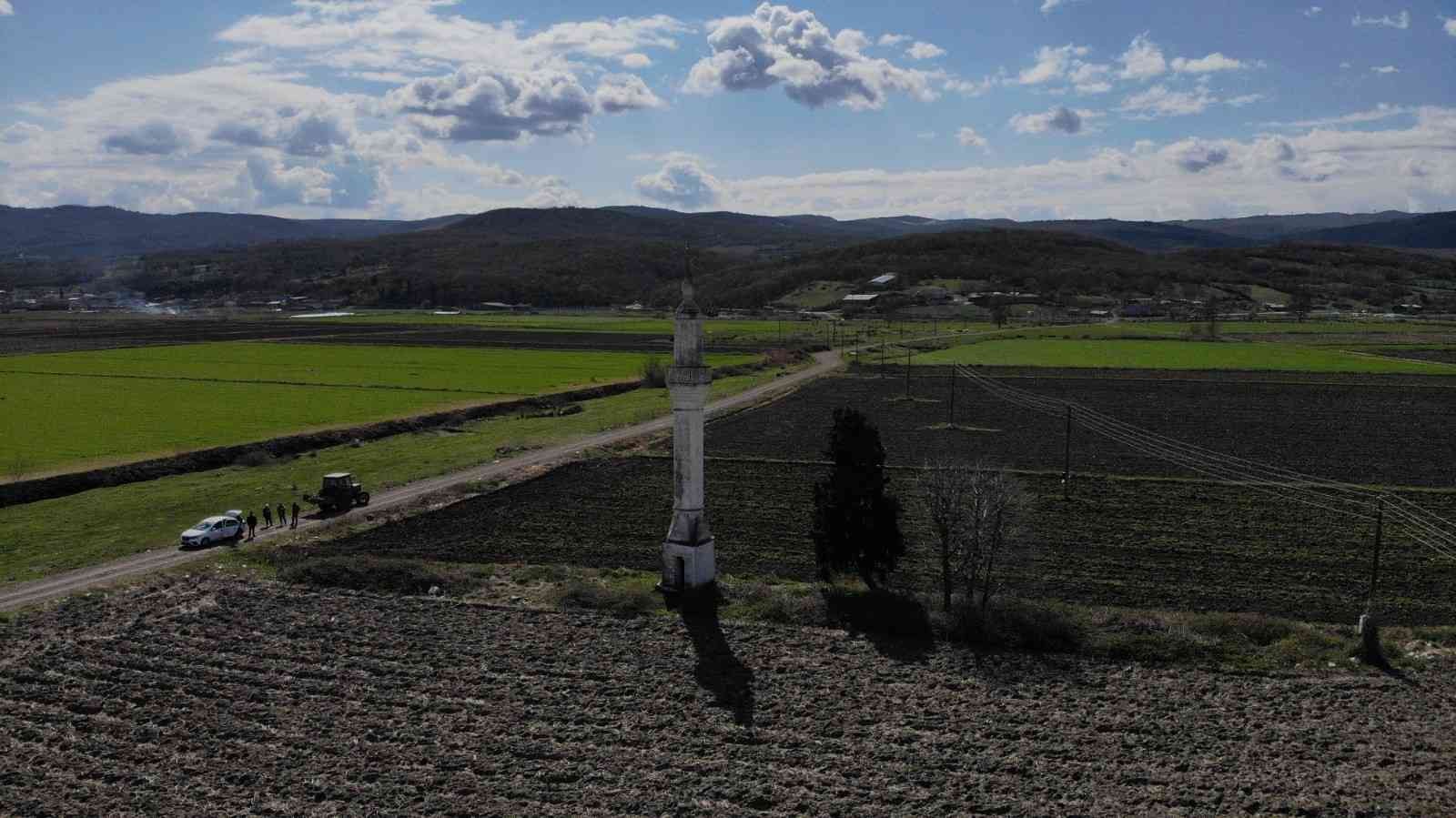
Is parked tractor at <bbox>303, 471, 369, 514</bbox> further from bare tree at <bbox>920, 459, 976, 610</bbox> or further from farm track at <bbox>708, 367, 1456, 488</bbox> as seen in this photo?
bare tree at <bbox>920, 459, 976, 610</bbox>

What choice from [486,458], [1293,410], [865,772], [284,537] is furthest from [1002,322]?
[865,772]

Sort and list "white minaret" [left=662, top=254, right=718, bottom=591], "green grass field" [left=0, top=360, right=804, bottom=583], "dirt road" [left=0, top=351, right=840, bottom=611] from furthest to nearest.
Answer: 1. "green grass field" [left=0, top=360, right=804, bottom=583]
2. "dirt road" [left=0, top=351, right=840, bottom=611]
3. "white minaret" [left=662, top=254, right=718, bottom=591]

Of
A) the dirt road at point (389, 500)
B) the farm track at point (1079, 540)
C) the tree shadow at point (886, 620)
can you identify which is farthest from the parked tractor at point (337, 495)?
the tree shadow at point (886, 620)

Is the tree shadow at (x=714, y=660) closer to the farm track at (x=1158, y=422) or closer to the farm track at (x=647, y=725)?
the farm track at (x=647, y=725)

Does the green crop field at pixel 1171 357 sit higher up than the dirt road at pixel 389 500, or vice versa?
the green crop field at pixel 1171 357

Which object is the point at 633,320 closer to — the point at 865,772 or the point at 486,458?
the point at 486,458

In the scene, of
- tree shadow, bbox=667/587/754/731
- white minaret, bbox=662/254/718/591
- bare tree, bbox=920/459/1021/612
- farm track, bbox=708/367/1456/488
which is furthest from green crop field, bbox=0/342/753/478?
bare tree, bbox=920/459/1021/612

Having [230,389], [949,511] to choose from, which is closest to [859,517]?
[949,511]
